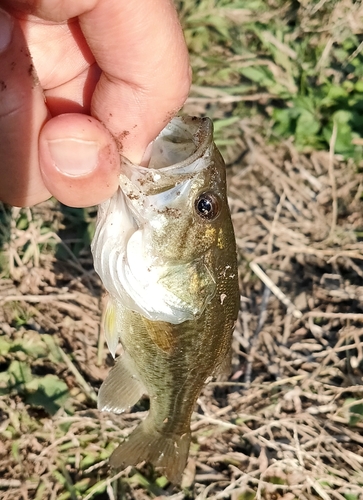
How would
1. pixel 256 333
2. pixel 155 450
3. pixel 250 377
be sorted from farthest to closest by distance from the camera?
1. pixel 256 333
2. pixel 250 377
3. pixel 155 450

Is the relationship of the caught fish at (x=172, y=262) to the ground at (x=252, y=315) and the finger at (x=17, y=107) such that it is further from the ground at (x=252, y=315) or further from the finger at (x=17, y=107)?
the ground at (x=252, y=315)

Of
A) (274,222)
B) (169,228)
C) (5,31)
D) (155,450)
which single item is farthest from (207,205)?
(274,222)

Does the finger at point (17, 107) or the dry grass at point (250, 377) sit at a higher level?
the finger at point (17, 107)

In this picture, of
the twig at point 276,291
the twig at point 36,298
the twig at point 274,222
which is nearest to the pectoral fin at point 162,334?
the twig at point 36,298

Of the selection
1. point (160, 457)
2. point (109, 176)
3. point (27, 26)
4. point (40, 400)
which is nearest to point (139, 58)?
point (109, 176)

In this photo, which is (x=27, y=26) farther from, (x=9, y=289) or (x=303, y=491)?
(x=303, y=491)

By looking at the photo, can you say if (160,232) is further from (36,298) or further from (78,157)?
(36,298)
